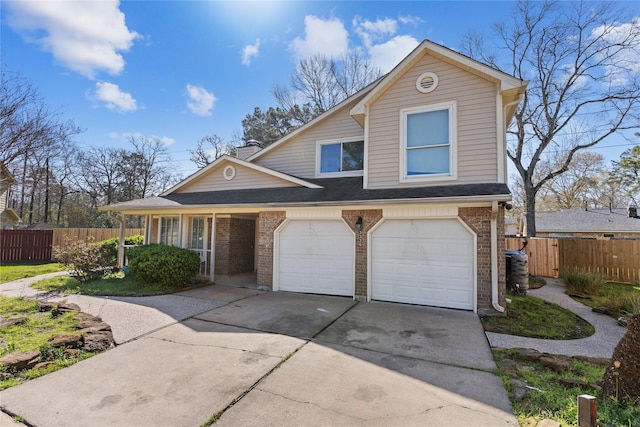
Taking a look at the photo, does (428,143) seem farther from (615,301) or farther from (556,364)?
(615,301)

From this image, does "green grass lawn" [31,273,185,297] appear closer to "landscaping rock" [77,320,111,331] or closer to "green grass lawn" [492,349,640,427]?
"landscaping rock" [77,320,111,331]

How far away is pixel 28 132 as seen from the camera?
11242 millimetres

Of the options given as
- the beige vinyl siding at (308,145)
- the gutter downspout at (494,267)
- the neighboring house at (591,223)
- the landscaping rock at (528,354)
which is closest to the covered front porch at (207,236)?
the beige vinyl siding at (308,145)

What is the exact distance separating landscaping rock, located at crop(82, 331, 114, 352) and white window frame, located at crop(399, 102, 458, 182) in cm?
741

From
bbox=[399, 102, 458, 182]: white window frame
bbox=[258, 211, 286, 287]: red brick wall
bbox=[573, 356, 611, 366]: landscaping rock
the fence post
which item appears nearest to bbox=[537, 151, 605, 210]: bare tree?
bbox=[399, 102, 458, 182]: white window frame

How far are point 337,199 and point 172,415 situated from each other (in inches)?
242

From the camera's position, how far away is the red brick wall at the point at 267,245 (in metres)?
9.21

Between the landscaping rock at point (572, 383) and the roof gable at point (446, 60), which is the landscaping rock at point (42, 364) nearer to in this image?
the landscaping rock at point (572, 383)

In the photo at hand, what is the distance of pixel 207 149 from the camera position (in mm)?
30672

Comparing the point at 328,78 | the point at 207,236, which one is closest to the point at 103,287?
the point at 207,236

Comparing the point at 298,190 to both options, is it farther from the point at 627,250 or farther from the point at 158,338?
the point at 627,250

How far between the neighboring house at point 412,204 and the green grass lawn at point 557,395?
2.81m

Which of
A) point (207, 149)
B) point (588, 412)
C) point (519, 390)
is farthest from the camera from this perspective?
point (207, 149)

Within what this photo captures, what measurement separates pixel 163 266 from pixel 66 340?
14.1 ft
